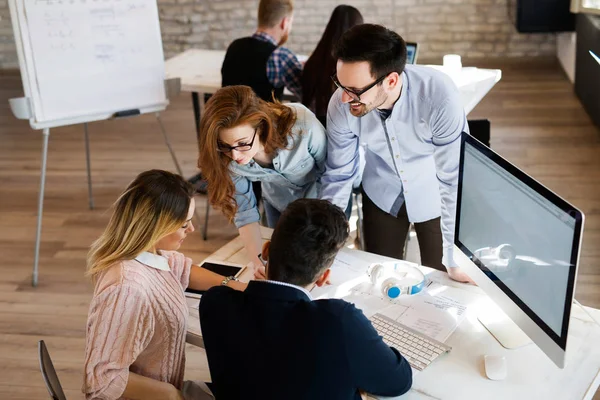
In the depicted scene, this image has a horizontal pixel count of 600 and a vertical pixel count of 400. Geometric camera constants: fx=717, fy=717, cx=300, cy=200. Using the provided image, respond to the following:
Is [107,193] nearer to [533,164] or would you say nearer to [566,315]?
[533,164]

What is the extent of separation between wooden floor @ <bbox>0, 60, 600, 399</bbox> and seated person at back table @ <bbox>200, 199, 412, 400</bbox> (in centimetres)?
142

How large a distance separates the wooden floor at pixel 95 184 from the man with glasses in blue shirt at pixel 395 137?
1.08 metres

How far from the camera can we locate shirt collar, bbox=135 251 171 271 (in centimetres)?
184

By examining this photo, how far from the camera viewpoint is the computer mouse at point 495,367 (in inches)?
66.8

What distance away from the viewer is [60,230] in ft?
13.8

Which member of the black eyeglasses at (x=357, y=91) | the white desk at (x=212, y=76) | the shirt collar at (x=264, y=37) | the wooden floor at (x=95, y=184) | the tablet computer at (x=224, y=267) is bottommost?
the wooden floor at (x=95, y=184)

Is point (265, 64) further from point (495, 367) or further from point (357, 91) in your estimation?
point (495, 367)

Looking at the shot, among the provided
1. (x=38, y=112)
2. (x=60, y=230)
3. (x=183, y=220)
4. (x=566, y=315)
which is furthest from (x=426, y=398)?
(x=60, y=230)

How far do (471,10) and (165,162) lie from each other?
349 cm

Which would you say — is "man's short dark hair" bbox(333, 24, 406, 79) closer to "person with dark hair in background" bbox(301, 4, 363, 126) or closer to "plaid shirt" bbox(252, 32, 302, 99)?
"person with dark hair in background" bbox(301, 4, 363, 126)

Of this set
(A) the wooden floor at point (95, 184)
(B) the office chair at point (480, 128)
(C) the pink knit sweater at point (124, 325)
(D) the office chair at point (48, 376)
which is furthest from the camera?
(A) the wooden floor at point (95, 184)

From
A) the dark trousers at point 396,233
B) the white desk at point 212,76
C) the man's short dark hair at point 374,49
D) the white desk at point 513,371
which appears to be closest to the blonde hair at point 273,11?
the white desk at point 212,76

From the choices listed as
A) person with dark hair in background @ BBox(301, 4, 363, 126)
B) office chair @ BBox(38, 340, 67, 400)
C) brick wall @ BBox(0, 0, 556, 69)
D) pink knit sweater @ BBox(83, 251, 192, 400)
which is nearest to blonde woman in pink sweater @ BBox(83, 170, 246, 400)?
pink knit sweater @ BBox(83, 251, 192, 400)

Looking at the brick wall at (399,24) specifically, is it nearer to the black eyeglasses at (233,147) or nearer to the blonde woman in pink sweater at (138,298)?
the black eyeglasses at (233,147)
